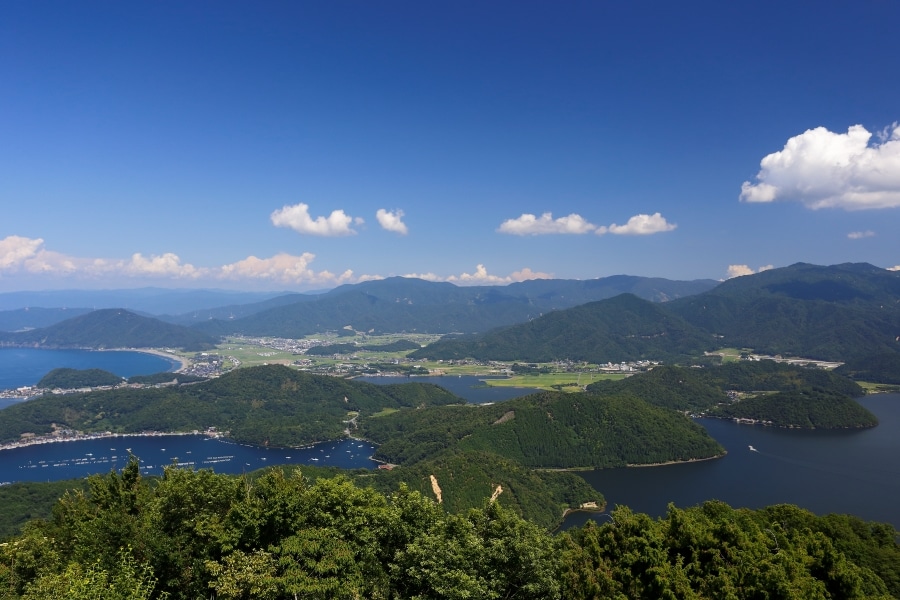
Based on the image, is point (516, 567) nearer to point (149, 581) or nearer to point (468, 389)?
point (149, 581)

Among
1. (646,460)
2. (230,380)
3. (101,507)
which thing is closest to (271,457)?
(230,380)

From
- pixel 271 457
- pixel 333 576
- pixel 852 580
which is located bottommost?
pixel 271 457

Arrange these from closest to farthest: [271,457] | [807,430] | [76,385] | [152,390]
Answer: [271,457], [807,430], [152,390], [76,385]

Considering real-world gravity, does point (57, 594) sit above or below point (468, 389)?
above

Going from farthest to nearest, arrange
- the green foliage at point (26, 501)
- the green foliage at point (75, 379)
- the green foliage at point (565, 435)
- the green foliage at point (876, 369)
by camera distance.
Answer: the green foliage at point (75, 379) → the green foliage at point (876, 369) → the green foliage at point (565, 435) → the green foliage at point (26, 501)

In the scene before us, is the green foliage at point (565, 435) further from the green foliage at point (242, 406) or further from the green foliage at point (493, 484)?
the green foliage at point (242, 406)

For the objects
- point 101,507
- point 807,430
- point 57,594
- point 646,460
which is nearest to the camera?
point 57,594

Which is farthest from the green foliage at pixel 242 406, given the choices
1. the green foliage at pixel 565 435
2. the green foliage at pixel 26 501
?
the green foliage at pixel 26 501

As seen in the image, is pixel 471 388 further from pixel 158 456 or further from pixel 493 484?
pixel 493 484
